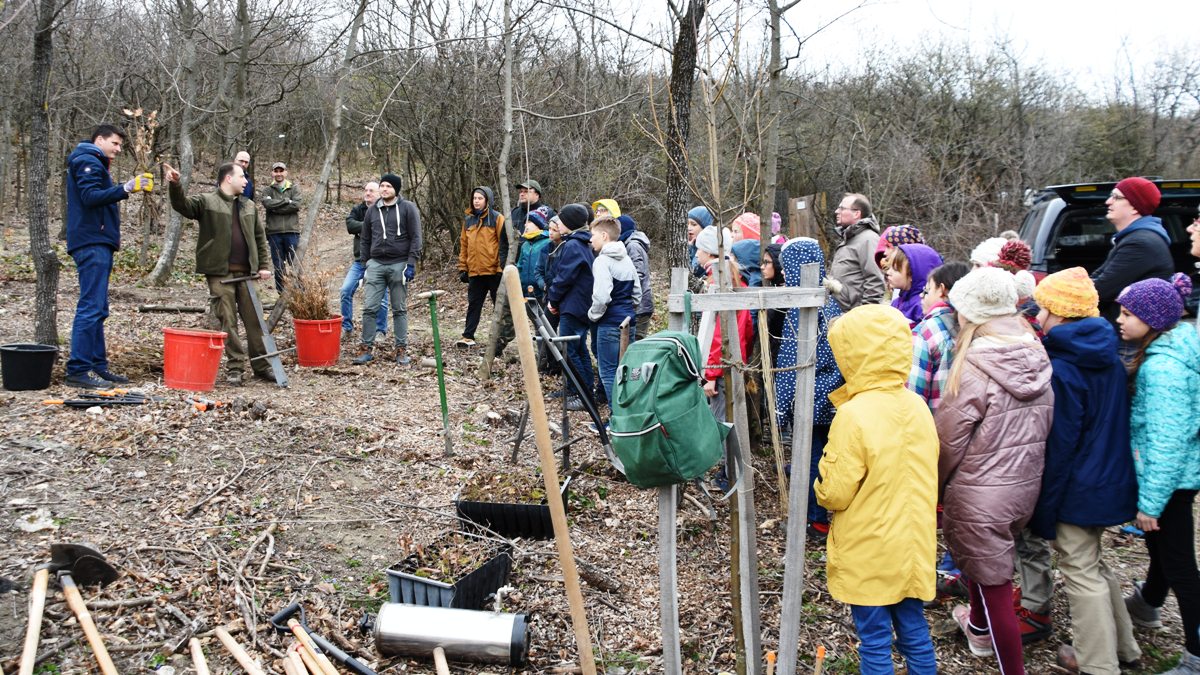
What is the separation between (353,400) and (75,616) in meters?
3.55

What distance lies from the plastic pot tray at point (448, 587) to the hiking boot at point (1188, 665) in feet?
9.53

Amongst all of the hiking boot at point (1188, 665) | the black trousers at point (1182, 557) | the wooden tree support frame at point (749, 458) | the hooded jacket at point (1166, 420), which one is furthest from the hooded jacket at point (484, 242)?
the hiking boot at point (1188, 665)

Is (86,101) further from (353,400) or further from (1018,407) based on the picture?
(1018,407)

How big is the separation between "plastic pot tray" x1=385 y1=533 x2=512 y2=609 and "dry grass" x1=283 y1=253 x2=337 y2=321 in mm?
4537

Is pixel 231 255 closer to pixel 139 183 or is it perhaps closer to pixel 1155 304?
pixel 139 183

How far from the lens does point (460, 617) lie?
3.43 m

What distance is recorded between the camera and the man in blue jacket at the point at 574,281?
6.92 meters

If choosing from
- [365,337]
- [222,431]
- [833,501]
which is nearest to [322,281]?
[365,337]

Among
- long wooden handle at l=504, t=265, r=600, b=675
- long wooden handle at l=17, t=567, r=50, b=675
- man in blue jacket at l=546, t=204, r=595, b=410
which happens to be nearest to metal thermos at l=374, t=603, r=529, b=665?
long wooden handle at l=504, t=265, r=600, b=675

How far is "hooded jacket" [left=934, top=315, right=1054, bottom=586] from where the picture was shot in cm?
328

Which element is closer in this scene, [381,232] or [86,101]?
[381,232]

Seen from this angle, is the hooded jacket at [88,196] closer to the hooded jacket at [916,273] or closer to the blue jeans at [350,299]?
the blue jeans at [350,299]

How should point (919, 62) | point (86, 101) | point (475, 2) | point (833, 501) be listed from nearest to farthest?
point (833, 501)
point (475, 2)
point (86, 101)
point (919, 62)

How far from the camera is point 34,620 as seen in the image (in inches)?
124
